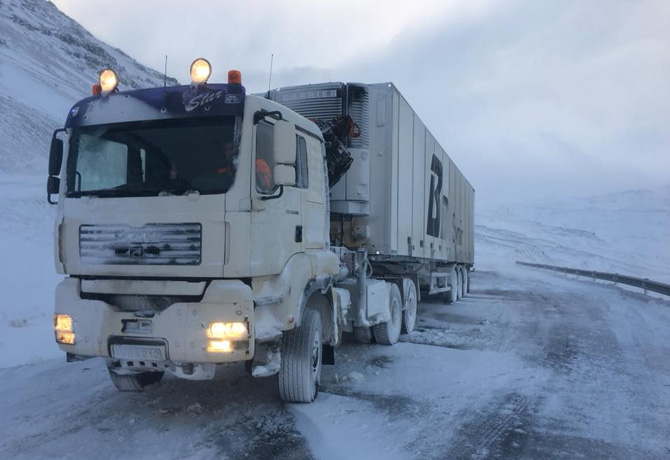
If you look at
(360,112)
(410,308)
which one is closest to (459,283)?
(410,308)

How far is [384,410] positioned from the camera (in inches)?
210

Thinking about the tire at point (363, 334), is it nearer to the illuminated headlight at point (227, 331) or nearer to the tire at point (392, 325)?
the tire at point (392, 325)

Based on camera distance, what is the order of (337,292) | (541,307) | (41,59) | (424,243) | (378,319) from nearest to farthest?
(337,292), (378,319), (424,243), (541,307), (41,59)

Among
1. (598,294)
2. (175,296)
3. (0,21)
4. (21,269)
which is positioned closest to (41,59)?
(0,21)

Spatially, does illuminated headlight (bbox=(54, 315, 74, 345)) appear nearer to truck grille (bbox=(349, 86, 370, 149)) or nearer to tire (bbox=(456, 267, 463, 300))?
truck grille (bbox=(349, 86, 370, 149))

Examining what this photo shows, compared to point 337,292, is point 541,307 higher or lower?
lower

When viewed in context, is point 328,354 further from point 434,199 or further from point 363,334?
point 434,199

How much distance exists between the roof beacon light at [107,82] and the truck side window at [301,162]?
1826mm

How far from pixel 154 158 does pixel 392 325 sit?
5.46 metres

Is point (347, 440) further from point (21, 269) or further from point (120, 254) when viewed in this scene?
point (21, 269)

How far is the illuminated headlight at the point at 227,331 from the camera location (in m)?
4.25

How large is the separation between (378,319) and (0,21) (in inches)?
2824

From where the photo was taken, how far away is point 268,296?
464 centimetres

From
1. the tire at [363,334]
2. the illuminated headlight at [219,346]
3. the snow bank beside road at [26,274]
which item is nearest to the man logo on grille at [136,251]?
the illuminated headlight at [219,346]
